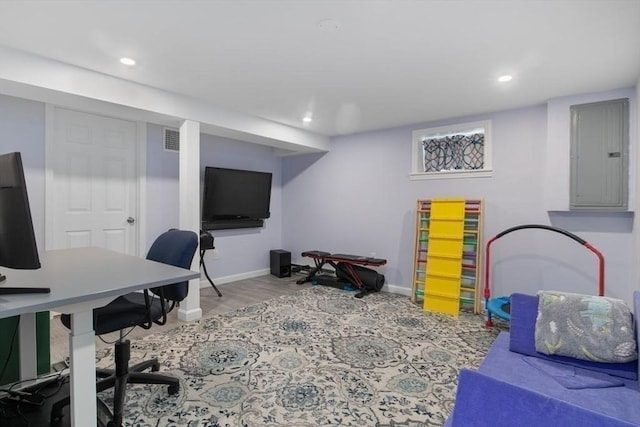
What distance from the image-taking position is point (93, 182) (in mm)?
3738

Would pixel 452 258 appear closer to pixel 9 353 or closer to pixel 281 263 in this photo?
pixel 281 263

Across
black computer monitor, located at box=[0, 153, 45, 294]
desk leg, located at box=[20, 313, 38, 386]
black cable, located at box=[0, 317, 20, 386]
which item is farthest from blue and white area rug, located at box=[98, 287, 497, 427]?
black computer monitor, located at box=[0, 153, 45, 294]

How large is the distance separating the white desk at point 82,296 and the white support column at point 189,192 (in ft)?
5.84

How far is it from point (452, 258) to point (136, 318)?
331cm

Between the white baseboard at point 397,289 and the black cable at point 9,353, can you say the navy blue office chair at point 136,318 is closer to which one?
the black cable at point 9,353

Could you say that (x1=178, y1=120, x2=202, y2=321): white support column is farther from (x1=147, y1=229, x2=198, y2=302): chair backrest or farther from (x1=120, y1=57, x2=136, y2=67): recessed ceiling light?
(x1=147, y1=229, x2=198, y2=302): chair backrest

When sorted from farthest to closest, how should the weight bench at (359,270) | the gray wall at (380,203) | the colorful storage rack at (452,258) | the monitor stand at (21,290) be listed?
the weight bench at (359,270), the colorful storage rack at (452,258), the gray wall at (380,203), the monitor stand at (21,290)

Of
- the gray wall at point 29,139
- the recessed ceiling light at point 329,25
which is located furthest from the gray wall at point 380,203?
the recessed ceiling light at point 329,25

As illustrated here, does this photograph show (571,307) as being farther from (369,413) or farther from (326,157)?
(326,157)

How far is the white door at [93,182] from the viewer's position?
3498mm

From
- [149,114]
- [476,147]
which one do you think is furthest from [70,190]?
[476,147]

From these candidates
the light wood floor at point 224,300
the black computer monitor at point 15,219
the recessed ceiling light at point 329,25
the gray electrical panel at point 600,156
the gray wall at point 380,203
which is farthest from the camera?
the gray wall at point 380,203

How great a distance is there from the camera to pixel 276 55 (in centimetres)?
251

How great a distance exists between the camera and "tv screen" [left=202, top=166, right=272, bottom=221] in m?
4.63
